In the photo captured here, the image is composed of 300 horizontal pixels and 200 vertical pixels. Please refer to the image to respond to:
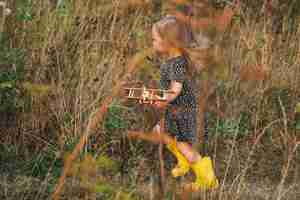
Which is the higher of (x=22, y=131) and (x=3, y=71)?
(x=3, y=71)

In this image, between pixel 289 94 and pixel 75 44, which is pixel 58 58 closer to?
pixel 75 44

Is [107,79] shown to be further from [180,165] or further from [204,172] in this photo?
[204,172]

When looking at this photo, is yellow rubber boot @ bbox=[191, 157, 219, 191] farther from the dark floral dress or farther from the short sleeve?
the short sleeve

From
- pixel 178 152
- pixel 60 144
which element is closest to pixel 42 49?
pixel 60 144

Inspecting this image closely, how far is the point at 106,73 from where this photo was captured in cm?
399

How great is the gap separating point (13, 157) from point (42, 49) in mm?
773

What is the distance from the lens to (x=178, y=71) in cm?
344

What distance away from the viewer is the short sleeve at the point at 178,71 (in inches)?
135

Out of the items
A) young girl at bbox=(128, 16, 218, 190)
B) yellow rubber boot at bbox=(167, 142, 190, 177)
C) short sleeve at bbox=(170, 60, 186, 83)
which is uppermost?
short sleeve at bbox=(170, 60, 186, 83)

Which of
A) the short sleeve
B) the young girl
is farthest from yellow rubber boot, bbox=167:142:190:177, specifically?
the short sleeve

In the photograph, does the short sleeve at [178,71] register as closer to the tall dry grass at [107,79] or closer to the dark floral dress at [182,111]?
the dark floral dress at [182,111]

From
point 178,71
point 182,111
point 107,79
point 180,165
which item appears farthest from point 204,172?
point 107,79

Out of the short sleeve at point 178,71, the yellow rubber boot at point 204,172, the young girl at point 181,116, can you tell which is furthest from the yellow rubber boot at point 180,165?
the short sleeve at point 178,71

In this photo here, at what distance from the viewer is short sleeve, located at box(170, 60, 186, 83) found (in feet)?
11.2
